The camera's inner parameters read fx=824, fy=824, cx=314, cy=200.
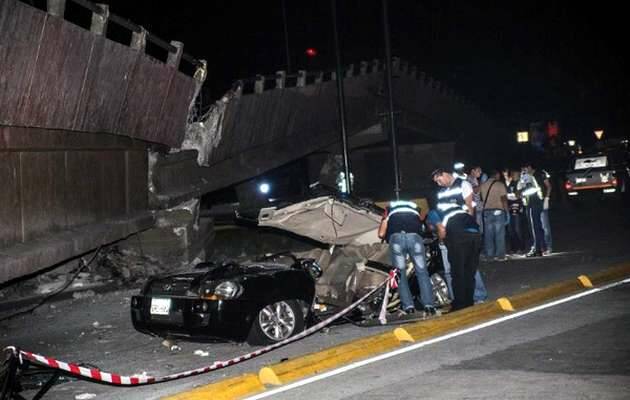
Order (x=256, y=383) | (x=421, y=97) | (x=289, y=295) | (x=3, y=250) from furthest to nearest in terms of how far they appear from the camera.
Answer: (x=421, y=97) → (x=3, y=250) → (x=289, y=295) → (x=256, y=383)

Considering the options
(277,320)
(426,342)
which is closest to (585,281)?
(426,342)

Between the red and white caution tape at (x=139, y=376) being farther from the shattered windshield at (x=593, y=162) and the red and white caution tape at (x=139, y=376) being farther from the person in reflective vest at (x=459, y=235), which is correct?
the shattered windshield at (x=593, y=162)

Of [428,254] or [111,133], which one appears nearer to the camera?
[428,254]

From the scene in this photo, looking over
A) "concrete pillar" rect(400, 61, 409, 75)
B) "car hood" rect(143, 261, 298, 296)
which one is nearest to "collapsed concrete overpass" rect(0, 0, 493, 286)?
"car hood" rect(143, 261, 298, 296)

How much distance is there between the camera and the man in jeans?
15055 mm

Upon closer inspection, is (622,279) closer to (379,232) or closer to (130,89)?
(379,232)

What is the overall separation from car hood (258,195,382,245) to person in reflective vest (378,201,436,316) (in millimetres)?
255

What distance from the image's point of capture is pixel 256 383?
7.04 m

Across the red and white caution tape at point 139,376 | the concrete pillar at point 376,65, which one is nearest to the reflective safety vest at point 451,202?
the red and white caution tape at point 139,376

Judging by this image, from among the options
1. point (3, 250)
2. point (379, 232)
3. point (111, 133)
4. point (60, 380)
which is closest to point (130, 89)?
point (111, 133)

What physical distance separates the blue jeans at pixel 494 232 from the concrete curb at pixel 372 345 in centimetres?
367

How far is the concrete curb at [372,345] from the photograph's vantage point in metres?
6.86

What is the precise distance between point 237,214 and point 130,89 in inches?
174

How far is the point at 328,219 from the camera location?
9586 millimetres
